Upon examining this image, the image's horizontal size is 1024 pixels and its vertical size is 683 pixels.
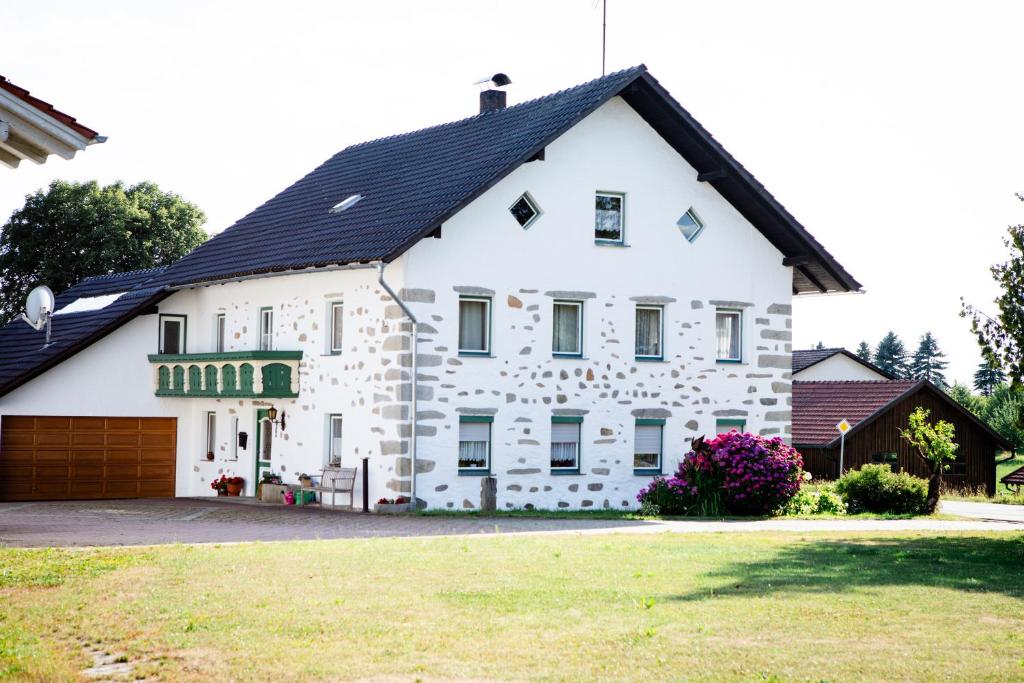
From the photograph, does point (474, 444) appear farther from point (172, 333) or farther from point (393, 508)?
point (172, 333)

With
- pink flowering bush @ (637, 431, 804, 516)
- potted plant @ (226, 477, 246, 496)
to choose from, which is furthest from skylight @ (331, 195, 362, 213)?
pink flowering bush @ (637, 431, 804, 516)

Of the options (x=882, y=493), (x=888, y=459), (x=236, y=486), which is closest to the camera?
(x=882, y=493)

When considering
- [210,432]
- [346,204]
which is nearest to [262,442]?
[210,432]

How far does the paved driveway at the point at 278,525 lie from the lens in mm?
19781

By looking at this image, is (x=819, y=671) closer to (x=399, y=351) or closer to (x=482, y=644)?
(x=482, y=644)

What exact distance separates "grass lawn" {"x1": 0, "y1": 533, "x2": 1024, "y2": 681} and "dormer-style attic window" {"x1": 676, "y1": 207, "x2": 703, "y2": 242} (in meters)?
12.5

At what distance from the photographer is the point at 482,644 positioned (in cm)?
1102

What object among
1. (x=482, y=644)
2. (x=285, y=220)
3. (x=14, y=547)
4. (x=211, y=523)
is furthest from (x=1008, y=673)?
(x=285, y=220)

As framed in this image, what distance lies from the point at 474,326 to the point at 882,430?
2066cm

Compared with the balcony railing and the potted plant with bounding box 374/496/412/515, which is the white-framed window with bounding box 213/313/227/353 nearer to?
the balcony railing

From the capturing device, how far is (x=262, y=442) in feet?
99.2

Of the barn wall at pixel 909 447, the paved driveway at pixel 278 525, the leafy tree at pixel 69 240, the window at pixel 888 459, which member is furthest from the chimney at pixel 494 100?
the leafy tree at pixel 69 240

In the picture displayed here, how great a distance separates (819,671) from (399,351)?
16140mm

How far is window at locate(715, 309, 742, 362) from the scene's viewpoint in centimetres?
2994
